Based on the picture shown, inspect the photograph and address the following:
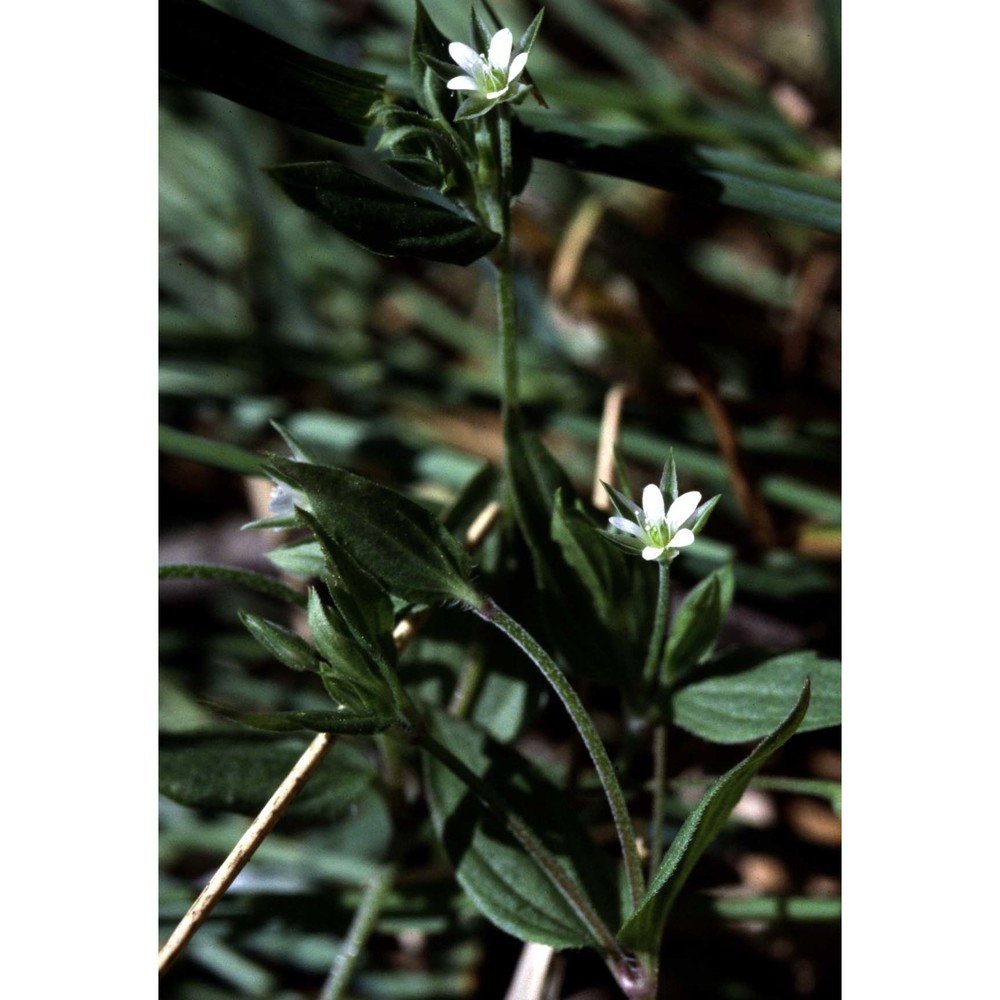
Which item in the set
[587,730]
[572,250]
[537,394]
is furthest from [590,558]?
[572,250]

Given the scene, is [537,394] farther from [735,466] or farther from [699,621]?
[699,621]

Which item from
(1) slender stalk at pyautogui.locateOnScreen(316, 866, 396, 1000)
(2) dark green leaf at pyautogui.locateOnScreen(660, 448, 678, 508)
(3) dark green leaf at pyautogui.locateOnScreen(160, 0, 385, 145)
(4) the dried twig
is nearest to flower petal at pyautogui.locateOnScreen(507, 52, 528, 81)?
(3) dark green leaf at pyautogui.locateOnScreen(160, 0, 385, 145)

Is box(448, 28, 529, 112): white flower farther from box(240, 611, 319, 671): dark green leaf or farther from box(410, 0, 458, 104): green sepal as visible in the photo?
box(240, 611, 319, 671): dark green leaf

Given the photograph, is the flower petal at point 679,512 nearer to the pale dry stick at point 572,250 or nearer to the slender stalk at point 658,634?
the slender stalk at point 658,634

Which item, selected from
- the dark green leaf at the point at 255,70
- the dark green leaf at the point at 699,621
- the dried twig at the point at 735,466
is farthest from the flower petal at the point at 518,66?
the dried twig at the point at 735,466
